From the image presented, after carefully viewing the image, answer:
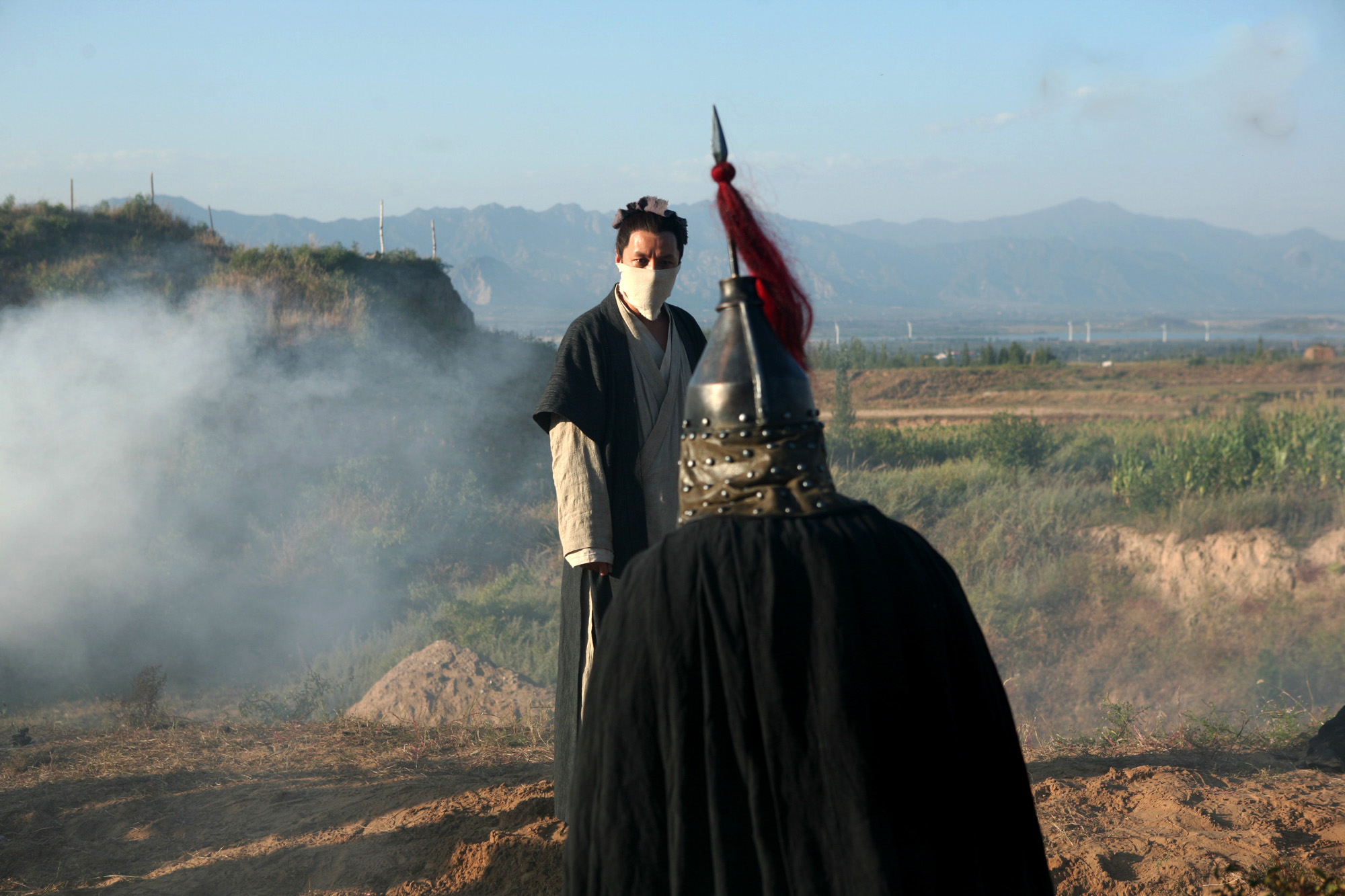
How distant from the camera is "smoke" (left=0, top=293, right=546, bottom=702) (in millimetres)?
9148

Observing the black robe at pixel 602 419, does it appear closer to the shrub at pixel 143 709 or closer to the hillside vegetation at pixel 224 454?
the shrub at pixel 143 709

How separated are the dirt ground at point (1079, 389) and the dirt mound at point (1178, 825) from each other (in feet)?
69.8

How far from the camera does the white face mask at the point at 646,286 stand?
8.59ft

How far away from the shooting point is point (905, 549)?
1.24 m

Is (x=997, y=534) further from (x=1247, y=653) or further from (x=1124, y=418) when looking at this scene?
(x=1124, y=418)

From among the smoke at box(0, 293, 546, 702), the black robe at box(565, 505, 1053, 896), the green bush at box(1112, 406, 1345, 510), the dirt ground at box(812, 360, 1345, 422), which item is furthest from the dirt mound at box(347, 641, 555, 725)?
the dirt ground at box(812, 360, 1345, 422)

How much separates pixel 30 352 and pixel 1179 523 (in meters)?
13.9

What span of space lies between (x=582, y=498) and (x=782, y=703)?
143 cm

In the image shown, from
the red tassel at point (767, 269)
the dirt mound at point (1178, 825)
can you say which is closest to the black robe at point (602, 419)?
the red tassel at point (767, 269)

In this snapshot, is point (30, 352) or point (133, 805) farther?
point (30, 352)

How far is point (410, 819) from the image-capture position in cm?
351

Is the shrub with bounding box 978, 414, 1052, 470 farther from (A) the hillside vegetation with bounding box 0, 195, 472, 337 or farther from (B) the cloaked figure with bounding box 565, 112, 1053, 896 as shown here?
(B) the cloaked figure with bounding box 565, 112, 1053, 896

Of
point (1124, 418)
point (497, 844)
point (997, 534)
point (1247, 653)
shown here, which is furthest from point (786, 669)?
point (1124, 418)

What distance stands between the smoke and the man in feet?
25.4
